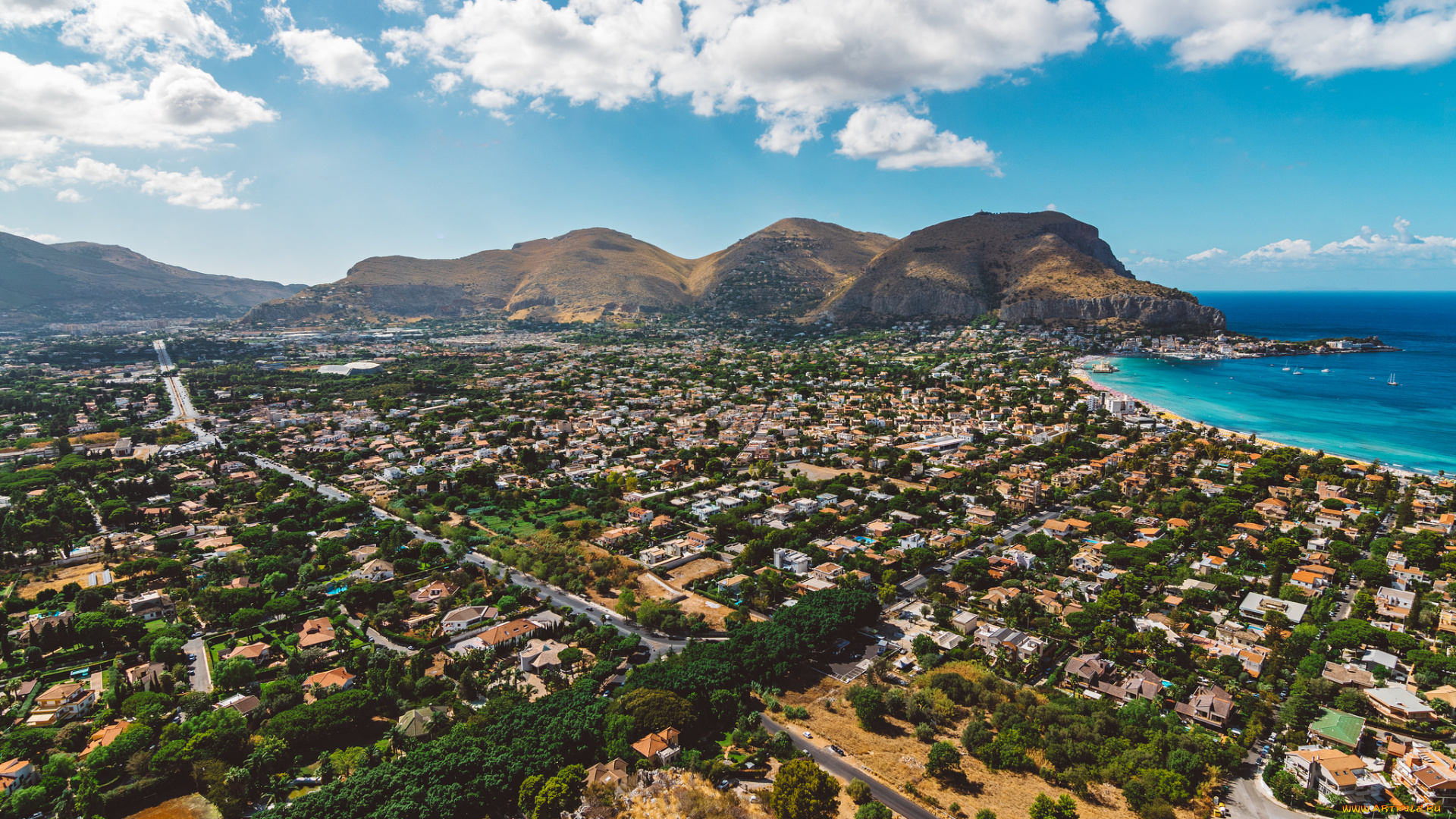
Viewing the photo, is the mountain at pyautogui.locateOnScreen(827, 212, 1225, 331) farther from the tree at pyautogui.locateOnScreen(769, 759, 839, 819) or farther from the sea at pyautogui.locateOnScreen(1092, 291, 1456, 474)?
the tree at pyautogui.locateOnScreen(769, 759, 839, 819)

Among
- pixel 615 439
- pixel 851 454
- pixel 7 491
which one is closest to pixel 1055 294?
pixel 851 454

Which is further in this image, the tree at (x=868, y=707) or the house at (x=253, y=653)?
the house at (x=253, y=653)

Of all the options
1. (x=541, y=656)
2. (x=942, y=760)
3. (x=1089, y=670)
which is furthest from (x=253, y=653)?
A: (x=1089, y=670)

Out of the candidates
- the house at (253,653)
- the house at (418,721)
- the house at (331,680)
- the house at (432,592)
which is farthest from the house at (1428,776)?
the house at (253,653)

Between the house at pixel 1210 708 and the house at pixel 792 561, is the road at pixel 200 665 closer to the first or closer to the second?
the house at pixel 792 561

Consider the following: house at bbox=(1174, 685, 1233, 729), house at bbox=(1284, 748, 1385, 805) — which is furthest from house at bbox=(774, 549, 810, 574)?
house at bbox=(1284, 748, 1385, 805)

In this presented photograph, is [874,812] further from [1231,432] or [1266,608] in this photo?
[1231,432]
